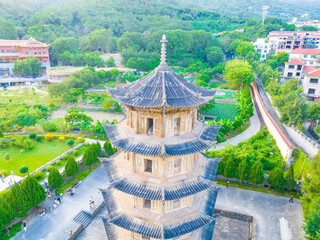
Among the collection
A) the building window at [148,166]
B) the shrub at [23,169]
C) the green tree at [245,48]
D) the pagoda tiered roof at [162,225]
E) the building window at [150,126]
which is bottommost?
the shrub at [23,169]

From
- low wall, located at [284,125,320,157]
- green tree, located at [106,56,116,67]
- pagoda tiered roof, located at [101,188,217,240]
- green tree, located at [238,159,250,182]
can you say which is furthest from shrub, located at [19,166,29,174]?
green tree, located at [106,56,116,67]

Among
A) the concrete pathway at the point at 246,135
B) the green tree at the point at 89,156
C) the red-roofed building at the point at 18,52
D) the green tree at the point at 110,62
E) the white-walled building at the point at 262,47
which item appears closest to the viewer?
the green tree at the point at 89,156

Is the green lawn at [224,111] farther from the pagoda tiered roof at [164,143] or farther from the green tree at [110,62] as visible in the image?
the green tree at [110,62]

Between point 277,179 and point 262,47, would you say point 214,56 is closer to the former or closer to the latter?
point 262,47

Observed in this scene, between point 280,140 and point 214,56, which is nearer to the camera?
point 280,140

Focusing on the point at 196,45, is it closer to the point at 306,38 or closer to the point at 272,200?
the point at 306,38

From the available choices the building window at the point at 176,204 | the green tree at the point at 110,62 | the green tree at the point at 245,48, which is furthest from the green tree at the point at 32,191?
the green tree at the point at 245,48

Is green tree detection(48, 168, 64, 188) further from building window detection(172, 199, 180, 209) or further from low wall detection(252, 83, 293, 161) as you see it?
low wall detection(252, 83, 293, 161)

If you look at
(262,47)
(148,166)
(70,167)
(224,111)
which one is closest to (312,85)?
(224,111)
